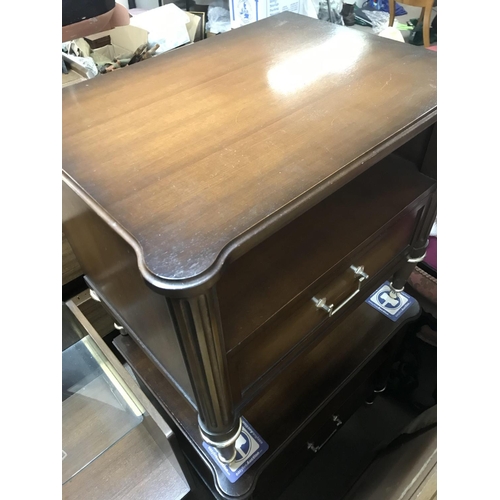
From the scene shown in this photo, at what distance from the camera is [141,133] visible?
49 cm

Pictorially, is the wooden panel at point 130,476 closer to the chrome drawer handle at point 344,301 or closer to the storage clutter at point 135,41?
the chrome drawer handle at point 344,301

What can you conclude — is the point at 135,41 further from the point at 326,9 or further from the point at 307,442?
the point at 307,442

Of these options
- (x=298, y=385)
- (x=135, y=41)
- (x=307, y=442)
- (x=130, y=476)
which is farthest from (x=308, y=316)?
(x=135, y=41)

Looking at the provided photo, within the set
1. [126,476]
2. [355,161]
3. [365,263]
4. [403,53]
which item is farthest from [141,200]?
[126,476]

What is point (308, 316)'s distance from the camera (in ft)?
1.85

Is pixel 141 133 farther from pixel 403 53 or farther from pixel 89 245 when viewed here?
pixel 403 53

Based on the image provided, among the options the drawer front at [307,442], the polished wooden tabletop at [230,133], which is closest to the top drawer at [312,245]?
the polished wooden tabletop at [230,133]

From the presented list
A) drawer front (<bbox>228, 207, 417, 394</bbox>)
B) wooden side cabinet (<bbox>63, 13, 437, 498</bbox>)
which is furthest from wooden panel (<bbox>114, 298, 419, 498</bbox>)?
drawer front (<bbox>228, 207, 417, 394</bbox>)

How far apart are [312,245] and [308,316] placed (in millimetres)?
101

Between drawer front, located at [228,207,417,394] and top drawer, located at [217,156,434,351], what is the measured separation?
2 centimetres

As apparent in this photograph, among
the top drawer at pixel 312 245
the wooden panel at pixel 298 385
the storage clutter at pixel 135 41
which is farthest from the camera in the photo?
the storage clutter at pixel 135 41

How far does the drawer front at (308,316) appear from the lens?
0.51 metres

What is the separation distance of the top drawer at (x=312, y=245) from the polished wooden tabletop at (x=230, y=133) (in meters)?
0.14
